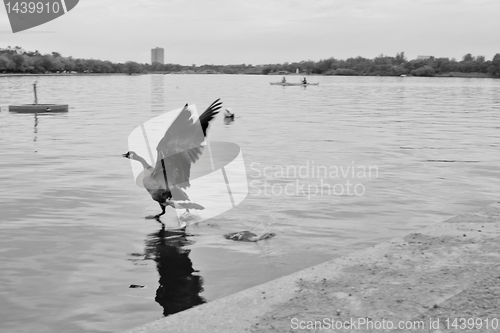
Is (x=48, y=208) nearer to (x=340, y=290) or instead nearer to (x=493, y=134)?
(x=340, y=290)

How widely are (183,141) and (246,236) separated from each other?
2.22m

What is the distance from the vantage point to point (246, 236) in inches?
420

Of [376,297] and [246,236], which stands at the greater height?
[376,297]

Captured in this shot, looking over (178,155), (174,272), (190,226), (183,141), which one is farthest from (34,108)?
(174,272)

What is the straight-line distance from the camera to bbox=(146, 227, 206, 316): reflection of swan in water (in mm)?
7535

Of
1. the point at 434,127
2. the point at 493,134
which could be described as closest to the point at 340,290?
the point at 493,134

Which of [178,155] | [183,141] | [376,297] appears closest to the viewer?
[376,297]

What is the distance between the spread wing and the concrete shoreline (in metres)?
3.40

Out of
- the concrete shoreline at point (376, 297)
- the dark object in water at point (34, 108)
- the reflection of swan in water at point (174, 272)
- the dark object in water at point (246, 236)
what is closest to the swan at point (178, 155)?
the reflection of swan in water at point (174, 272)

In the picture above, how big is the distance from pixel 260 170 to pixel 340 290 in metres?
12.8

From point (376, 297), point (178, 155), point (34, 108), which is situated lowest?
point (34, 108)

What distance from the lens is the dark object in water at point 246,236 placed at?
34.6 feet

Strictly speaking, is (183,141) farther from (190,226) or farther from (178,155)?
(190,226)

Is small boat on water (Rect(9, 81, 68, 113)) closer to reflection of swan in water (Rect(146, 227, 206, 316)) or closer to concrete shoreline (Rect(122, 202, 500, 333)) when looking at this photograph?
reflection of swan in water (Rect(146, 227, 206, 316))
